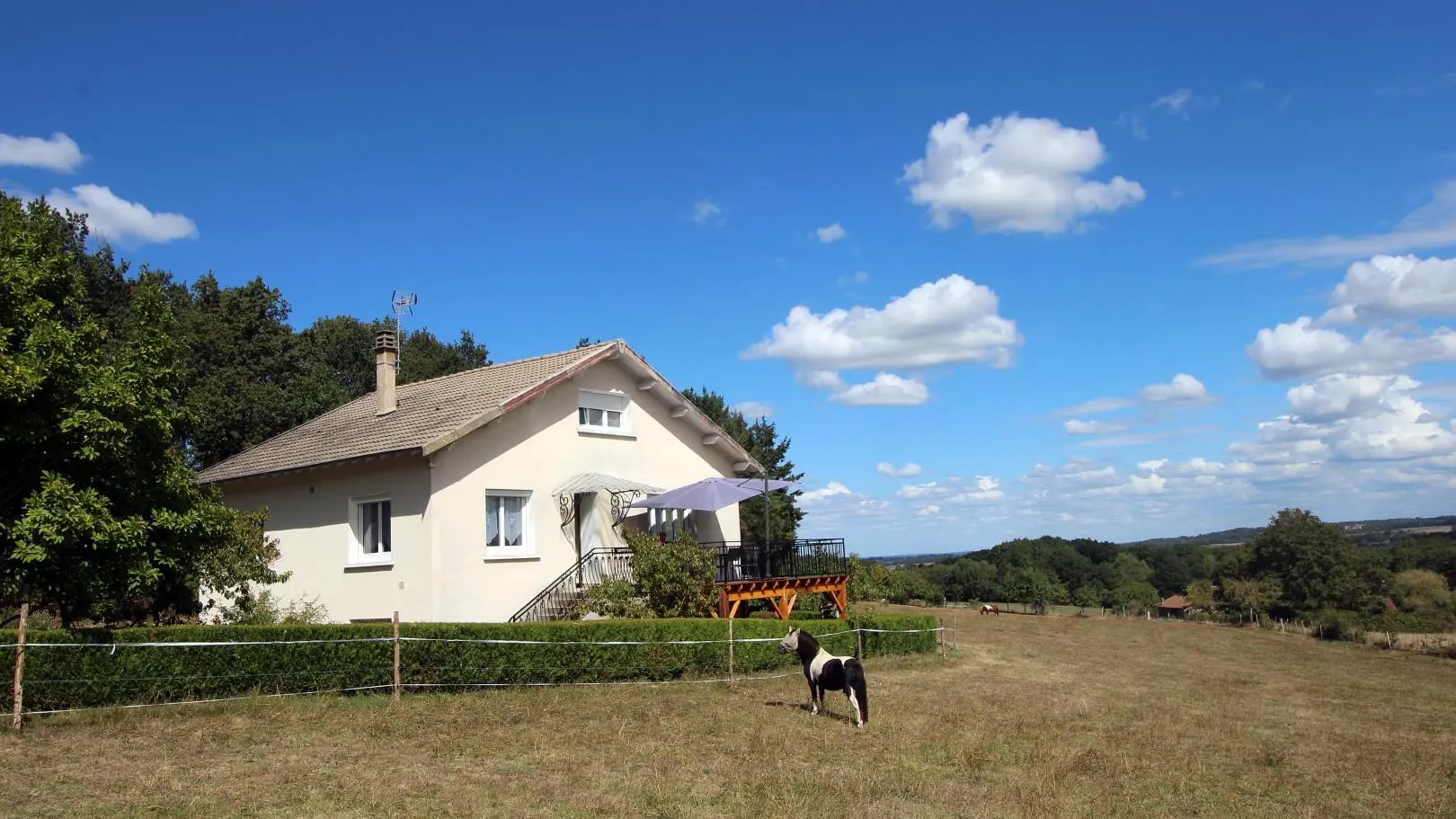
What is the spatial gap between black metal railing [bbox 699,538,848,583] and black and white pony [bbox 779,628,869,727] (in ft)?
26.6

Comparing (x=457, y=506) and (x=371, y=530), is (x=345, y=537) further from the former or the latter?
(x=457, y=506)

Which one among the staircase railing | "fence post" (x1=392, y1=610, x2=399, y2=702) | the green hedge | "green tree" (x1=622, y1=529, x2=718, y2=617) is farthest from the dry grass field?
the staircase railing

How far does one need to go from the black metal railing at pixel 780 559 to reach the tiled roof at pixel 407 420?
18.4 ft

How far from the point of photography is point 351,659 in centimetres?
1508

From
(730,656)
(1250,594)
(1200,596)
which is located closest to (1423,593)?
(1250,594)

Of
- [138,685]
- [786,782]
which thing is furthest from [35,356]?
[786,782]

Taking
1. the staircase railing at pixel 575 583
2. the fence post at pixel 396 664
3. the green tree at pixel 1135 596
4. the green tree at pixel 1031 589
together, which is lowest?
the green tree at pixel 1135 596

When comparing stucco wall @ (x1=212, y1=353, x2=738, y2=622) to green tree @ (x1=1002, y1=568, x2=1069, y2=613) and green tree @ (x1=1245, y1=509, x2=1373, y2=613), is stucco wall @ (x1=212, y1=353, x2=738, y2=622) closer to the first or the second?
green tree @ (x1=1002, y1=568, x2=1069, y2=613)

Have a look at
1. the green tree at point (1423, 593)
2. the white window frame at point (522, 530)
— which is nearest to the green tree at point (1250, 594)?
the green tree at point (1423, 593)

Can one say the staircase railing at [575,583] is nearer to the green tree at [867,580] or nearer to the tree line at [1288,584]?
the green tree at [867,580]

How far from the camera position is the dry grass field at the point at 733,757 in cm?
973

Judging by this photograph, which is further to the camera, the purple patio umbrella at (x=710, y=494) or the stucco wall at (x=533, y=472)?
the purple patio umbrella at (x=710, y=494)

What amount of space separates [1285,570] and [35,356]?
81126 mm

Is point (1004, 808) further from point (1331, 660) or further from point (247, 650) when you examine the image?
point (1331, 660)
